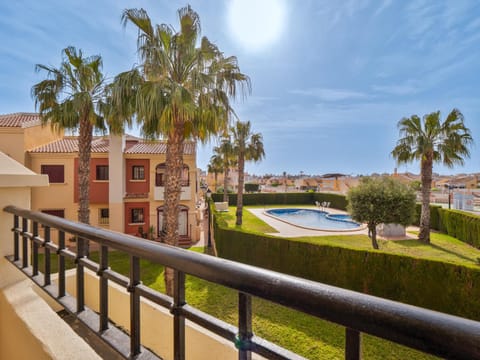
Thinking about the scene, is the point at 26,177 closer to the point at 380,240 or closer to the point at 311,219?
the point at 380,240

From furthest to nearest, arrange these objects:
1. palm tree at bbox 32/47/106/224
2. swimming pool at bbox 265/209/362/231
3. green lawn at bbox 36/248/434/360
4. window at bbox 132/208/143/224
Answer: swimming pool at bbox 265/209/362/231
window at bbox 132/208/143/224
palm tree at bbox 32/47/106/224
green lawn at bbox 36/248/434/360

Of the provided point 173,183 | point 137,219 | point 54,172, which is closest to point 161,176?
point 137,219

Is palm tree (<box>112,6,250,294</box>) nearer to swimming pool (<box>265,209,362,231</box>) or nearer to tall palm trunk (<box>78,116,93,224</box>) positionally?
tall palm trunk (<box>78,116,93,224</box>)

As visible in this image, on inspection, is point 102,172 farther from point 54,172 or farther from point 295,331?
point 295,331

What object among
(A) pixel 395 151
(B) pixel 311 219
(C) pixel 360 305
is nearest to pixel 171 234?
(C) pixel 360 305

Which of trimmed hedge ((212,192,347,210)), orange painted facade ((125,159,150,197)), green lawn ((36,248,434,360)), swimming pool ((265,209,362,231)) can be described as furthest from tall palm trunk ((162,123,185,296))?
trimmed hedge ((212,192,347,210))

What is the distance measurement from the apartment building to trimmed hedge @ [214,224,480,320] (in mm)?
8046

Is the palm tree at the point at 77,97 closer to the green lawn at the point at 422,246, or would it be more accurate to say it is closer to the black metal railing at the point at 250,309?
the green lawn at the point at 422,246

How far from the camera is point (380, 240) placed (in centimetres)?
1482

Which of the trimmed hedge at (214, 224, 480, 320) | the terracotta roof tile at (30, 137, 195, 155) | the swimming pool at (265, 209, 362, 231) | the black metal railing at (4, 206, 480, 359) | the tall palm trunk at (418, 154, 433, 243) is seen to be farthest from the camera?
the swimming pool at (265, 209, 362, 231)

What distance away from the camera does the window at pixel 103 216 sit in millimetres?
16203

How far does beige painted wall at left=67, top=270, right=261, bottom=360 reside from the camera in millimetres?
2706

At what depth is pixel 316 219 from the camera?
25219mm

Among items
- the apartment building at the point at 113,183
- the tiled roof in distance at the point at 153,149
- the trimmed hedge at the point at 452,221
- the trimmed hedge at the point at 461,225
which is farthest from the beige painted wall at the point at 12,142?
the trimmed hedge at the point at 461,225
